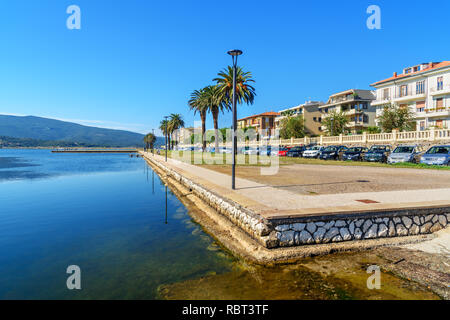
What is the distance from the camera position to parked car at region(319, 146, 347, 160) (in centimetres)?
3547

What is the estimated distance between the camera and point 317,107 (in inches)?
3243

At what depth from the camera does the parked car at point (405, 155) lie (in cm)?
2538

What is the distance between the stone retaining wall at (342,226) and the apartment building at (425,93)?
4628 centimetres

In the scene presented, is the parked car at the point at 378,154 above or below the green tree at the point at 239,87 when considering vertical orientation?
below

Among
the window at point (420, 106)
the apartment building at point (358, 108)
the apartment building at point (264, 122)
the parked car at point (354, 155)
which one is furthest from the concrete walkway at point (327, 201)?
the apartment building at point (264, 122)

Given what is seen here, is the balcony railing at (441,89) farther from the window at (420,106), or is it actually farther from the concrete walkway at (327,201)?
the concrete walkway at (327,201)

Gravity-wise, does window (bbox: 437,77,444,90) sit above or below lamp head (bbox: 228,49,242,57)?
above

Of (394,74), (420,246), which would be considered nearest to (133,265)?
(420,246)

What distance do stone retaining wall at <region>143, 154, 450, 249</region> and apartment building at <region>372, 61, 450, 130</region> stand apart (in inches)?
1822

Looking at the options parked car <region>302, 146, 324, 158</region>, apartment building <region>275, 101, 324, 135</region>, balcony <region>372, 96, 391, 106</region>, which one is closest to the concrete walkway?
parked car <region>302, 146, 324, 158</region>

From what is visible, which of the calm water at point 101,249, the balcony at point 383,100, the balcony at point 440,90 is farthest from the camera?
the balcony at point 383,100

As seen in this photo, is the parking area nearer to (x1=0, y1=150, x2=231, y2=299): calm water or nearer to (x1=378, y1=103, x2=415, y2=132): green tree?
(x1=0, y1=150, x2=231, y2=299): calm water

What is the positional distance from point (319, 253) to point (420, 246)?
2491mm
